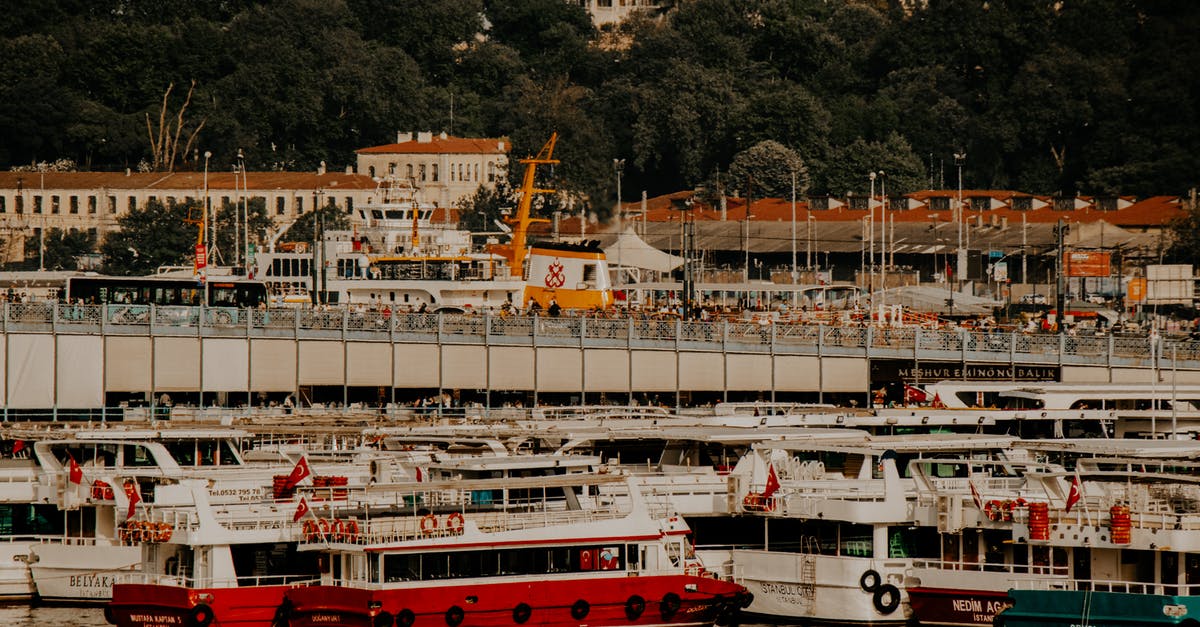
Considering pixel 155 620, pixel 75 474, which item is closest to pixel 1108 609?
pixel 155 620

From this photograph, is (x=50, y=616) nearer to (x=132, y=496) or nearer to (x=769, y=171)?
(x=132, y=496)

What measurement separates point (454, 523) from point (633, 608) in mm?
3735

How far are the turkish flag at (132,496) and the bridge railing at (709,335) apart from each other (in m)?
24.8

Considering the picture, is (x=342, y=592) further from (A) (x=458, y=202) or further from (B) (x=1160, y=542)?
(A) (x=458, y=202)

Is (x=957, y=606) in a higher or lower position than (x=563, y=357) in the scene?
lower

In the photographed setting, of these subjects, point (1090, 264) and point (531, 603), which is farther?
point (1090, 264)

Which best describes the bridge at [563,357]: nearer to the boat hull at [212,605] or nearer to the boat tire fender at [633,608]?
the boat hull at [212,605]

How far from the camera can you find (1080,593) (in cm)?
4131

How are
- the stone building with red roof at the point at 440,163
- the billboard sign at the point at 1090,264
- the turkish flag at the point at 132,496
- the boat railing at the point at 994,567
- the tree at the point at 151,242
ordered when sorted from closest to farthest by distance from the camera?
1. the boat railing at the point at 994,567
2. the turkish flag at the point at 132,496
3. the billboard sign at the point at 1090,264
4. the tree at the point at 151,242
5. the stone building with red roof at the point at 440,163

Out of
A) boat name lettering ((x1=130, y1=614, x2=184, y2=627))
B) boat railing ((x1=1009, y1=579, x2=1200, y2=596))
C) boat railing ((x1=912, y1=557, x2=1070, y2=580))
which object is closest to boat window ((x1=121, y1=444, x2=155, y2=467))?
boat name lettering ((x1=130, y1=614, x2=184, y2=627))

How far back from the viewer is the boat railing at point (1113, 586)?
4229cm

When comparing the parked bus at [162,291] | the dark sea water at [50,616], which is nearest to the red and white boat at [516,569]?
the dark sea water at [50,616]

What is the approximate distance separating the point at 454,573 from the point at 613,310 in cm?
4587

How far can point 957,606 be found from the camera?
45375 mm
